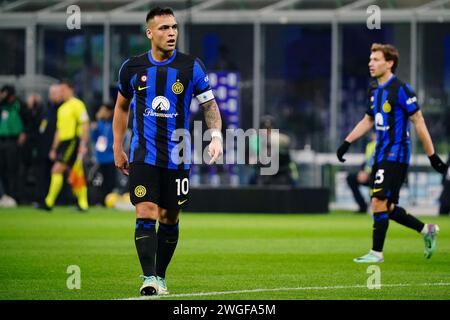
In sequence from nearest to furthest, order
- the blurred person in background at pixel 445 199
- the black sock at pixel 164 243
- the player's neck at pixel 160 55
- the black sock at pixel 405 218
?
the player's neck at pixel 160 55
the black sock at pixel 164 243
the black sock at pixel 405 218
the blurred person in background at pixel 445 199

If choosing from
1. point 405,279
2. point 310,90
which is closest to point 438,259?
point 405,279

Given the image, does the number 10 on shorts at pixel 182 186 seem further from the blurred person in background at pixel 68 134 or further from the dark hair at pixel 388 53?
the blurred person in background at pixel 68 134

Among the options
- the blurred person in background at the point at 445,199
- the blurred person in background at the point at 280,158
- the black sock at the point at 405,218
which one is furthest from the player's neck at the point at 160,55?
the blurred person in background at the point at 280,158

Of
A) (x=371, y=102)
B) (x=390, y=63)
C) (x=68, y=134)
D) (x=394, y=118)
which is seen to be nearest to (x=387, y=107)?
(x=394, y=118)

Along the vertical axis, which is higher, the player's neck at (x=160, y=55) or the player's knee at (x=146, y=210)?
the player's neck at (x=160, y=55)

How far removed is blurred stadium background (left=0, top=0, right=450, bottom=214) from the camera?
28562 millimetres

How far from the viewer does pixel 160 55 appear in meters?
9.69

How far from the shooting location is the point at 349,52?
29.8 m

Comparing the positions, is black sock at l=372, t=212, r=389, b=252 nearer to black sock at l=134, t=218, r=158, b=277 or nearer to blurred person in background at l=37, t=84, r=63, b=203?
black sock at l=134, t=218, r=158, b=277

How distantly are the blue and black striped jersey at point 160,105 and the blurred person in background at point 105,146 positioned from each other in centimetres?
1503

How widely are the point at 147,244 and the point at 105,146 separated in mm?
15352

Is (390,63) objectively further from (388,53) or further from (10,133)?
(10,133)

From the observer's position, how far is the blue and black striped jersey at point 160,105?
959 cm
